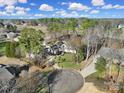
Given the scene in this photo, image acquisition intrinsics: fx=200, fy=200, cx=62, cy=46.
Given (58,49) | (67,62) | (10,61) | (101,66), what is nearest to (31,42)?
(10,61)

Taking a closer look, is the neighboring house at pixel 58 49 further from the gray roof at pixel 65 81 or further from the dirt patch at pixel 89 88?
the dirt patch at pixel 89 88

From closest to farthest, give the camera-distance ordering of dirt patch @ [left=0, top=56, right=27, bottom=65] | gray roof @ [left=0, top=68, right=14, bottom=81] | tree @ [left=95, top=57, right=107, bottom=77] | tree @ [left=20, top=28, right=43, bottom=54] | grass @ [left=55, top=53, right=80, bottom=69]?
gray roof @ [left=0, top=68, right=14, bottom=81], tree @ [left=95, top=57, right=107, bottom=77], grass @ [left=55, top=53, right=80, bottom=69], tree @ [left=20, top=28, right=43, bottom=54], dirt patch @ [left=0, top=56, right=27, bottom=65]

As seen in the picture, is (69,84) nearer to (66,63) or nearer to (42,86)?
(42,86)

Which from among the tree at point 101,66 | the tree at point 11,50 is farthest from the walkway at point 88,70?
the tree at point 11,50

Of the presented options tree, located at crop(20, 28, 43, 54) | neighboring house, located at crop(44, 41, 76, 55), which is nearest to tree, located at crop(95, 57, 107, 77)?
tree, located at crop(20, 28, 43, 54)

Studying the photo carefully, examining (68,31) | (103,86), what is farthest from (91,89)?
(68,31)

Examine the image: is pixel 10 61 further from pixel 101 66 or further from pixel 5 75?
pixel 101 66

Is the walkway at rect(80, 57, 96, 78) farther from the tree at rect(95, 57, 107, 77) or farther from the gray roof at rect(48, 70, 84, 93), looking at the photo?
the tree at rect(95, 57, 107, 77)
